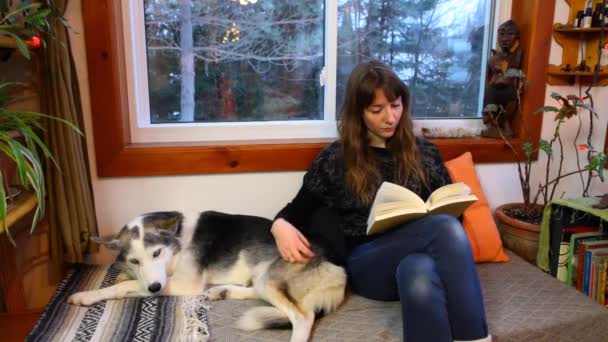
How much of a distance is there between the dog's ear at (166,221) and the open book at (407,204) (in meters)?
0.63

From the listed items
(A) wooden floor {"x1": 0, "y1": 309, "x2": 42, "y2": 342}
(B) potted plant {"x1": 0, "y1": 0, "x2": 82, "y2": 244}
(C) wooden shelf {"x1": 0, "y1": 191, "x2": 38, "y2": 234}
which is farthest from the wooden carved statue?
(A) wooden floor {"x1": 0, "y1": 309, "x2": 42, "y2": 342}

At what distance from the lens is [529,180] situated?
1938 mm

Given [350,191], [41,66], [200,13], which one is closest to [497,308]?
[350,191]

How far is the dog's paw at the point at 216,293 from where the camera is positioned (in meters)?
1.41

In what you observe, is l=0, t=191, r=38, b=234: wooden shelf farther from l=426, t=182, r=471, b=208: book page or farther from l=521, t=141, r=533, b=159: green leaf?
l=521, t=141, r=533, b=159: green leaf

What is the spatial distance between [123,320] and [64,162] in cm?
52

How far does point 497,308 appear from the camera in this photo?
1363 mm

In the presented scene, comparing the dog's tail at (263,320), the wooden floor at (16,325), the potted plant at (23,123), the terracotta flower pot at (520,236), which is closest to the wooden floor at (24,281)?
the wooden floor at (16,325)

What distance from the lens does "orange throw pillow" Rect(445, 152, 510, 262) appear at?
5.50ft

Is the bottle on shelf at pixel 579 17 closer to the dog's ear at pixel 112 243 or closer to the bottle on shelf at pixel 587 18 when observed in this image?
the bottle on shelf at pixel 587 18

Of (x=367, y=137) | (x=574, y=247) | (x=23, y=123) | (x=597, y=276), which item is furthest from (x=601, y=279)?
(x=23, y=123)

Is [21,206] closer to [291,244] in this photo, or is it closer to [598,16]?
[291,244]

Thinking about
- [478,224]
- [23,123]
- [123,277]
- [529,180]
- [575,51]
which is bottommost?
[123,277]

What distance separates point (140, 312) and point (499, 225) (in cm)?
142
